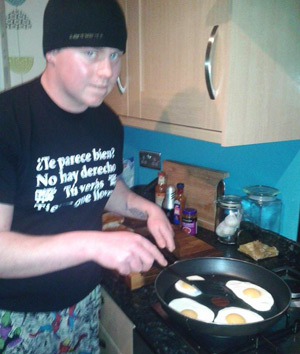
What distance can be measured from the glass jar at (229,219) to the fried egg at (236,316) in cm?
41

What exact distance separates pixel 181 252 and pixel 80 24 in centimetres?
78

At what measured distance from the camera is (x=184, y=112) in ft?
3.66

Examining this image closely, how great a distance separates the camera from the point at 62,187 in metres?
0.94

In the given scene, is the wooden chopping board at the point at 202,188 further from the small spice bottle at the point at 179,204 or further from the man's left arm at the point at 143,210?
the man's left arm at the point at 143,210

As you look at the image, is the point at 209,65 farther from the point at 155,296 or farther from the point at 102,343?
the point at 102,343

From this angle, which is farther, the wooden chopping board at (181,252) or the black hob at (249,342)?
the wooden chopping board at (181,252)

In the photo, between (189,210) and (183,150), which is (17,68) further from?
(189,210)

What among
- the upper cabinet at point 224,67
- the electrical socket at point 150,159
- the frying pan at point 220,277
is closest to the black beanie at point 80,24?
the upper cabinet at point 224,67

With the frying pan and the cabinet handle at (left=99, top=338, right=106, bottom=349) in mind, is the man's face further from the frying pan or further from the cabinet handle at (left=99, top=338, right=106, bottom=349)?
the cabinet handle at (left=99, top=338, right=106, bottom=349)

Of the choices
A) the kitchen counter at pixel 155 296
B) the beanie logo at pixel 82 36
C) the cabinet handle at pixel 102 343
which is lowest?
the cabinet handle at pixel 102 343

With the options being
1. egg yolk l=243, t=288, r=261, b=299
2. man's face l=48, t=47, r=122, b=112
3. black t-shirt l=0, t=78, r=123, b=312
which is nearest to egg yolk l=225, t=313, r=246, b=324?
egg yolk l=243, t=288, r=261, b=299

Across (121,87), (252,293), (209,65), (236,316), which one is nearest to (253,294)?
(252,293)

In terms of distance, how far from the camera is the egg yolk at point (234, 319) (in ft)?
3.03

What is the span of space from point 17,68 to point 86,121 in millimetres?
802
